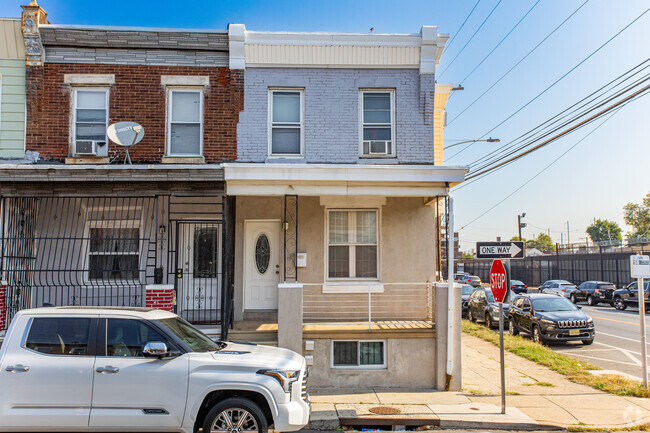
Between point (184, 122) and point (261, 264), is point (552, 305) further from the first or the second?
point (184, 122)

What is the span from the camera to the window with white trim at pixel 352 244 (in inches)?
463

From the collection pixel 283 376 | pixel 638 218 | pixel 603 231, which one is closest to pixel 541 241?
pixel 603 231

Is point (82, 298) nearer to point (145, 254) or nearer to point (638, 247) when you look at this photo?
point (145, 254)

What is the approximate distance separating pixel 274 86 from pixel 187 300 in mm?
5251

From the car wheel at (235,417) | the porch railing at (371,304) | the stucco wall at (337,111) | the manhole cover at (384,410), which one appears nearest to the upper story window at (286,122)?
the stucco wall at (337,111)

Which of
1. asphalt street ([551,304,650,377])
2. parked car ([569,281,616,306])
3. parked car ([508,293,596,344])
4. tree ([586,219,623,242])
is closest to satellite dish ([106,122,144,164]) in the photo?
asphalt street ([551,304,650,377])

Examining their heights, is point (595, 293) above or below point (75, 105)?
below

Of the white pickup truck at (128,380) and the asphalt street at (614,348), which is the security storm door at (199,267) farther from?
the asphalt street at (614,348)

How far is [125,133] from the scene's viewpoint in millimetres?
10766

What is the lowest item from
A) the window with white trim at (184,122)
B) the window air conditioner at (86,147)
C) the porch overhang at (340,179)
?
the porch overhang at (340,179)

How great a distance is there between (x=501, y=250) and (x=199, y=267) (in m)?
6.64

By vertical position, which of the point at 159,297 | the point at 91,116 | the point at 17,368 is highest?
the point at 91,116

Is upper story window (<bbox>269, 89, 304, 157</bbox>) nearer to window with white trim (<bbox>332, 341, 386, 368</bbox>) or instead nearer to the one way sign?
window with white trim (<bbox>332, 341, 386, 368</bbox>)

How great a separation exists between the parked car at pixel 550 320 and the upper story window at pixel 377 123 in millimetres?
7917
